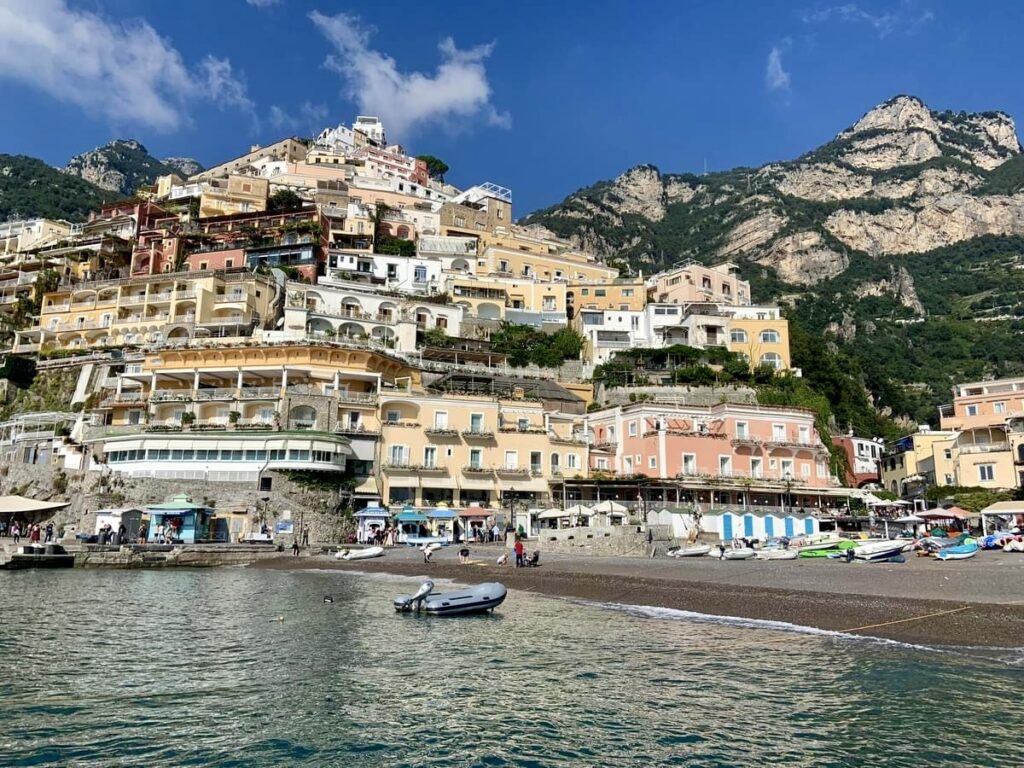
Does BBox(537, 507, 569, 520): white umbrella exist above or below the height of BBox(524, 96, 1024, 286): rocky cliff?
below

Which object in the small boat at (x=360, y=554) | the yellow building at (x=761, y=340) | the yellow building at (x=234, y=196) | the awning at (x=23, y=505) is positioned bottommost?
the small boat at (x=360, y=554)

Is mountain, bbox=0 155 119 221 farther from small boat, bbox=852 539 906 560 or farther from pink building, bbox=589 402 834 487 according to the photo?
small boat, bbox=852 539 906 560

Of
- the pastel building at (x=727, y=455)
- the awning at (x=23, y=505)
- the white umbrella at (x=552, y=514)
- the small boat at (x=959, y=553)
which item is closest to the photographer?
the small boat at (x=959, y=553)

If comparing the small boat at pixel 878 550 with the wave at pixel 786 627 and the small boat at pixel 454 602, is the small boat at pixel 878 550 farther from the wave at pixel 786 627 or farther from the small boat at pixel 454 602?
the small boat at pixel 454 602

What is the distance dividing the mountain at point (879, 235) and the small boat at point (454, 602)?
7630cm

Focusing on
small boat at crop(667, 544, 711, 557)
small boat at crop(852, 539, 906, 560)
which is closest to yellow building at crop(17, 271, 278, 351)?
small boat at crop(667, 544, 711, 557)

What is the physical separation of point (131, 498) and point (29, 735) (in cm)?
3686

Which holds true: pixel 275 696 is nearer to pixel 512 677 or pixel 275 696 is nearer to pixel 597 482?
pixel 512 677

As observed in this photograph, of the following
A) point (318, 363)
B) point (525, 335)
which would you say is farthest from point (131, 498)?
point (525, 335)

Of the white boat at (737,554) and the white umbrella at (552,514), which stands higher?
the white umbrella at (552,514)

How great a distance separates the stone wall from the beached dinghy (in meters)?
27.6

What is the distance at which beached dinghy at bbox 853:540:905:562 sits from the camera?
32000 mm

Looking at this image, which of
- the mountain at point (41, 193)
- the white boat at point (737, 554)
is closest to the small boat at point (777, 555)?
the white boat at point (737, 554)

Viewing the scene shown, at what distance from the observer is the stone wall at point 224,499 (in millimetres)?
43625
